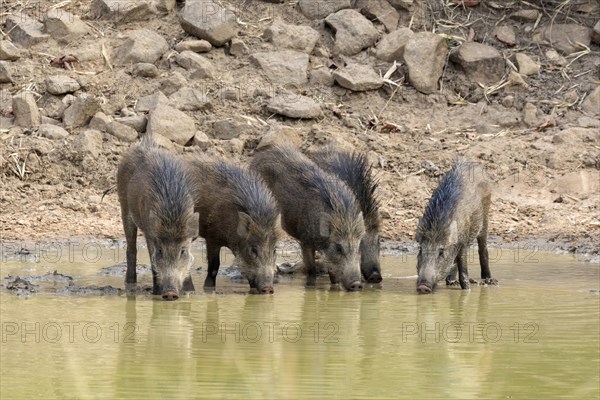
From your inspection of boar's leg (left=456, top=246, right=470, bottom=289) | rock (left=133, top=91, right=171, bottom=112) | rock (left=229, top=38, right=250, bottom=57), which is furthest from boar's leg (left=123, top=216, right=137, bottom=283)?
rock (left=229, top=38, right=250, bottom=57)

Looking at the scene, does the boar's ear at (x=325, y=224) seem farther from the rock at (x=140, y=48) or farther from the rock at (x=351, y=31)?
the rock at (x=351, y=31)

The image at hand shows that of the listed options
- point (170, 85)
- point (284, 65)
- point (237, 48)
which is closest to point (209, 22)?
point (237, 48)

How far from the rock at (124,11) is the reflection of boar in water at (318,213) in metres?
4.71

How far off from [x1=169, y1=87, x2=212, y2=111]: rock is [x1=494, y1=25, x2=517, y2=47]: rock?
412 cm

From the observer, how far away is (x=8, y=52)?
14.4 meters

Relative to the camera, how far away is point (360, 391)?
6.30 metres

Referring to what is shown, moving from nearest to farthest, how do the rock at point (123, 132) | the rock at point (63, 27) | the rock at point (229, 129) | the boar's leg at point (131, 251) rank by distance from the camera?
the boar's leg at point (131, 251)
the rock at point (123, 132)
the rock at point (229, 129)
the rock at point (63, 27)

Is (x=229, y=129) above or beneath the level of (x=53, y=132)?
above

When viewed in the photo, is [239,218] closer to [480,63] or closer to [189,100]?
[189,100]

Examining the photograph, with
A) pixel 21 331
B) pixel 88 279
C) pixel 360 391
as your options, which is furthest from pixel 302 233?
pixel 360 391

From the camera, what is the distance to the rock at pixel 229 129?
45.4 ft

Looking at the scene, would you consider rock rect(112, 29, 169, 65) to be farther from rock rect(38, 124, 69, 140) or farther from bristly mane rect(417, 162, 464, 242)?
bristly mane rect(417, 162, 464, 242)

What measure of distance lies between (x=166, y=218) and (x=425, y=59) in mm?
6286

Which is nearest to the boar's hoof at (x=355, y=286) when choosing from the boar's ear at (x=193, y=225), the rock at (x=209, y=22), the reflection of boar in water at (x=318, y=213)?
the reflection of boar in water at (x=318, y=213)
